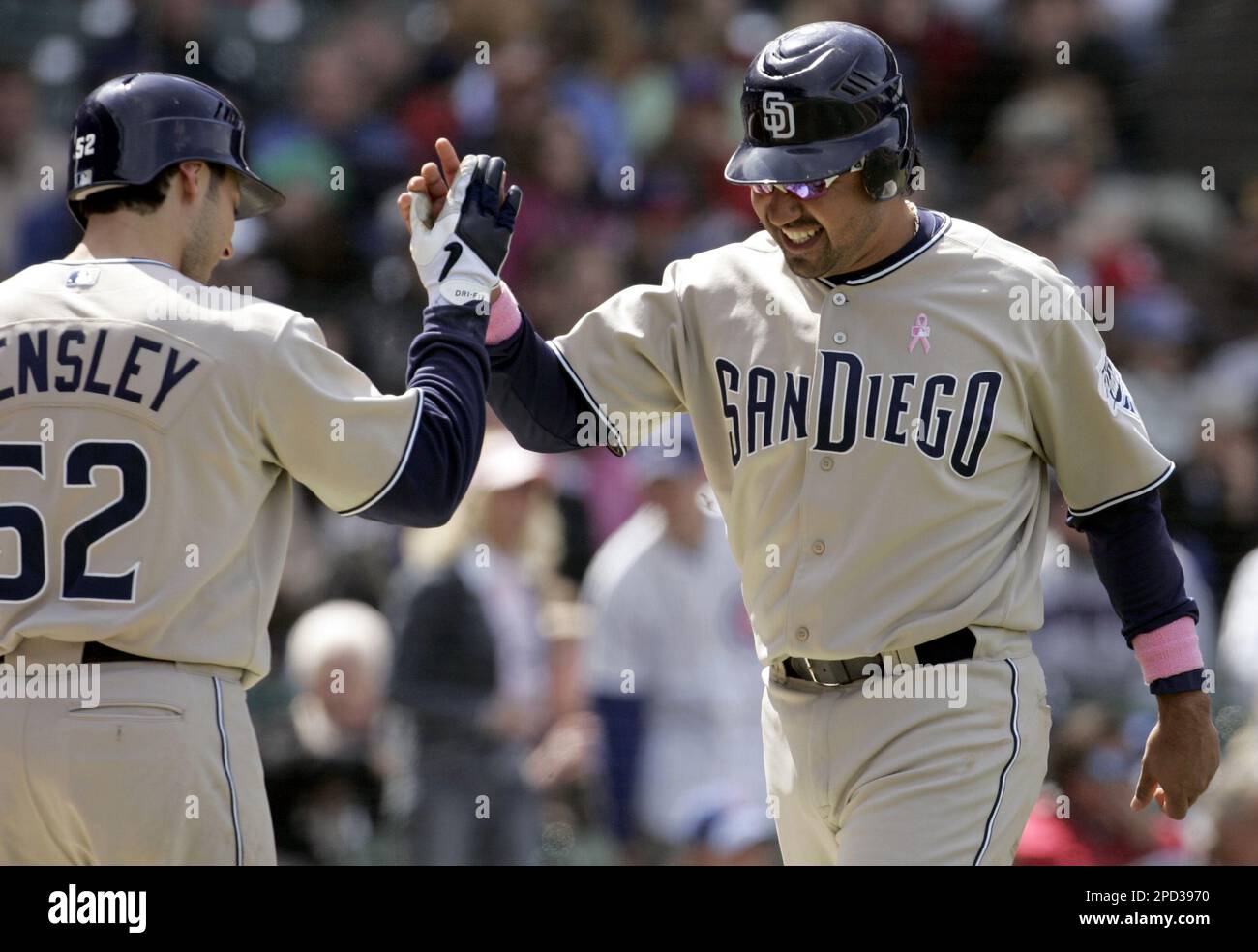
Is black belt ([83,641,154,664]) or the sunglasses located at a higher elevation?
the sunglasses

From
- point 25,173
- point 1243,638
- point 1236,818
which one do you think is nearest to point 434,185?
point 1236,818

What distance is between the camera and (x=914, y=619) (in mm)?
3154

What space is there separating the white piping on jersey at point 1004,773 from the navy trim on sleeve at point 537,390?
88 cm

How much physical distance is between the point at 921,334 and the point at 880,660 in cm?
59

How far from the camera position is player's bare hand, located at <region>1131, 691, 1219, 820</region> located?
3.27 metres

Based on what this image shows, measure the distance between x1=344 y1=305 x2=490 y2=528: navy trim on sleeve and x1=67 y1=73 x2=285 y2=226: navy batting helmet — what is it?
48cm

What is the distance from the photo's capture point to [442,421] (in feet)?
10.2

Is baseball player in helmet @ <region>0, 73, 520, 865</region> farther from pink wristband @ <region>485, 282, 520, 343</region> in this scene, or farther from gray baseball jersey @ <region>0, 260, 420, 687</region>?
pink wristband @ <region>485, 282, 520, 343</region>

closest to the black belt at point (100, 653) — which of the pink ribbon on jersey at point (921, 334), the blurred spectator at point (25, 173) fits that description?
the pink ribbon on jersey at point (921, 334)

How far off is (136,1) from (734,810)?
425cm

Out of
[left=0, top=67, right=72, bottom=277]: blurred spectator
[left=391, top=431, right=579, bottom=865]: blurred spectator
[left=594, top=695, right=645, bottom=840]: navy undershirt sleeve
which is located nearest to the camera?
[left=391, top=431, right=579, bottom=865]: blurred spectator

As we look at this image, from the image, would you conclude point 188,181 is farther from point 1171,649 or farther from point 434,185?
point 1171,649

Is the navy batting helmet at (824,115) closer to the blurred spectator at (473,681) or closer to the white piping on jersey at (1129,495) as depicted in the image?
the white piping on jersey at (1129,495)

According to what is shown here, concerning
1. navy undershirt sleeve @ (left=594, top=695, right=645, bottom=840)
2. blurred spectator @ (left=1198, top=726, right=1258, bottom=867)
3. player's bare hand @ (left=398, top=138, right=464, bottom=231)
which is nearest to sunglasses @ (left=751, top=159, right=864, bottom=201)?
player's bare hand @ (left=398, top=138, right=464, bottom=231)
